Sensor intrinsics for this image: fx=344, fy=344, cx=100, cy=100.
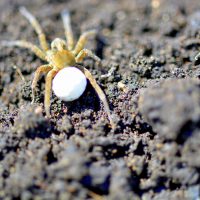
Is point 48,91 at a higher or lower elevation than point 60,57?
lower

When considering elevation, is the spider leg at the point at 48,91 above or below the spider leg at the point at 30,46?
below

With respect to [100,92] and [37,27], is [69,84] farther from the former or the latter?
[37,27]

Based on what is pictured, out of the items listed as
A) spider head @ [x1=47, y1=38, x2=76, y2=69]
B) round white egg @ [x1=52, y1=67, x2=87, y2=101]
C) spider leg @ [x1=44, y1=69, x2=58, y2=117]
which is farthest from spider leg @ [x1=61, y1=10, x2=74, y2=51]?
round white egg @ [x1=52, y1=67, x2=87, y2=101]

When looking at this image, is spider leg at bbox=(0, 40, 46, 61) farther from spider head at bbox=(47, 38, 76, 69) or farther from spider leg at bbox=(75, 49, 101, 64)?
spider leg at bbox=(75, 49, 101, 64)

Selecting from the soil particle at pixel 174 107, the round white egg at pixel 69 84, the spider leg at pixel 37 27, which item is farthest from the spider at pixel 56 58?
the soil particle at pixel 174 107

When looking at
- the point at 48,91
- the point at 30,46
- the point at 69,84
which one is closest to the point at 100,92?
the point at 69,84

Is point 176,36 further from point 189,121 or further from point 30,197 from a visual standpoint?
point 30,197

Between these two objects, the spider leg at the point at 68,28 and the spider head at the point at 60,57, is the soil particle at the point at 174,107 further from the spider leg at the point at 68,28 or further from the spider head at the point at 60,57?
the spider leg at the point at 68,28
